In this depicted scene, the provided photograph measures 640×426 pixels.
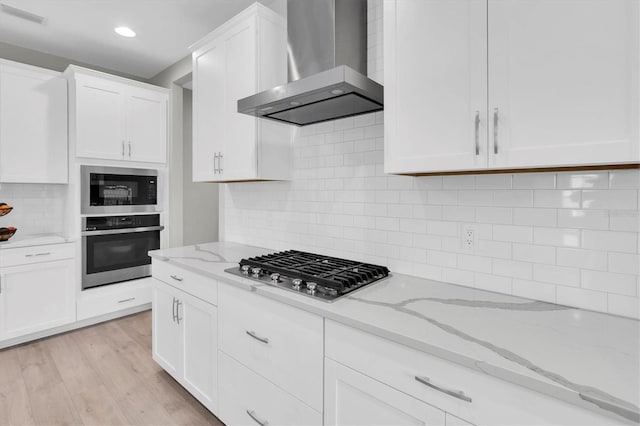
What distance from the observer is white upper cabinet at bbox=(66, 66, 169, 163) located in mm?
3004

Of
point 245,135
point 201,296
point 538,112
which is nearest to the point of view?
point 538,112

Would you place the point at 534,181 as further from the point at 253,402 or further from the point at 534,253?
the point at 253,402

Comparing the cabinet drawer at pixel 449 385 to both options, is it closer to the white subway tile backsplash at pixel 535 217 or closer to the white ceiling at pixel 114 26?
the white subway tile backsplash at pixel 535 217

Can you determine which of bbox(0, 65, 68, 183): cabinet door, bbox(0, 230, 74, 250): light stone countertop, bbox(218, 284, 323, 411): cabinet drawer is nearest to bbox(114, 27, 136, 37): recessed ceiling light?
bbox(0, 65, 68, 183): cabinet door

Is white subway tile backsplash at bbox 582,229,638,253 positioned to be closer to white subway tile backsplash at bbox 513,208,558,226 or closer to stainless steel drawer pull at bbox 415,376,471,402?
white subway tile backsplash at bbox 513,208,558,226

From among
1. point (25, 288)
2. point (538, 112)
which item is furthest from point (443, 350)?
point (25, 288)

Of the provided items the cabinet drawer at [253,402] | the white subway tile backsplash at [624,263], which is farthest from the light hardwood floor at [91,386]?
the white subway tile backsplash at [624,263]

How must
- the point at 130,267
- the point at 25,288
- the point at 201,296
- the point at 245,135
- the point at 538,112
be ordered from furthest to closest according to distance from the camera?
the point at 130,267 < the point at 25,288 < the point at 245,135 < the point at 201,296 < the point at 538,112

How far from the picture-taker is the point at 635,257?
3.53 ft

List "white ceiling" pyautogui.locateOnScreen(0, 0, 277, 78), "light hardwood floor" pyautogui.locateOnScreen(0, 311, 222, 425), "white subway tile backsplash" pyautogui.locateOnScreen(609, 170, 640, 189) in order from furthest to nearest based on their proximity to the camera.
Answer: "white ceiling" pyautogui.locateOnScreen(0, 0, 277, 78) → "light hardwood floor" pyautogui.locateOnScreen(0, 311, 222, 425) → "white subway tile backsplash" pyautogui.locateOnScreen(609, 170, 640, 189)

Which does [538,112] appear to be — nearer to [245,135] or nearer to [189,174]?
[245,135]

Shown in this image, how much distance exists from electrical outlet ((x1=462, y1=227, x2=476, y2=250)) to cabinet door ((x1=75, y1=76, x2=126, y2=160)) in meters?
3.36

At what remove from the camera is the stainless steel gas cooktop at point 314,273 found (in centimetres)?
133

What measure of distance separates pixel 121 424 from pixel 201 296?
0.88 m
